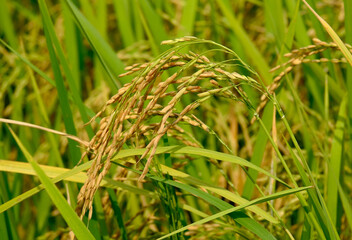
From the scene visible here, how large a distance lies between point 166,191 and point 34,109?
1269mm

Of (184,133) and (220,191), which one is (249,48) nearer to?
(184,133)

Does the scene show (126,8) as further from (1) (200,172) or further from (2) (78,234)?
(2) (78,234)

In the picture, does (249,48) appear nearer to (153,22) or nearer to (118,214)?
(153,22)

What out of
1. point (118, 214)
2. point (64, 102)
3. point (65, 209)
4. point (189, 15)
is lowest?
point (118, 214)

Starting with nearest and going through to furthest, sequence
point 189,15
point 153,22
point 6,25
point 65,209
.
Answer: point 65,209, point 153,22, point 189,15, point 6,25

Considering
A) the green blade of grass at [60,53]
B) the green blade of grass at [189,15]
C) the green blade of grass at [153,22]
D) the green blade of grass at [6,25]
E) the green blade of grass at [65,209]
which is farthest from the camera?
the green blade of grass at [6,25]

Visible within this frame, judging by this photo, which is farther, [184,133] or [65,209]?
[184,133]

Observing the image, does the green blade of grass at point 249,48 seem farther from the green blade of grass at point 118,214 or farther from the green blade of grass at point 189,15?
the green blade of grass at point 118,214

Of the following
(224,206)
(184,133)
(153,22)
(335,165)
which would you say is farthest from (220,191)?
(153,22)

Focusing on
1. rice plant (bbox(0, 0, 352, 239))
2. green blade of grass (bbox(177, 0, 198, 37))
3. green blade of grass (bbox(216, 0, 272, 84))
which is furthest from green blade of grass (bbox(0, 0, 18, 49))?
green blade of grass (bbox(216, 0, 272, 84))

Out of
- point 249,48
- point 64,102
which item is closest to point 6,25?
point 249,48

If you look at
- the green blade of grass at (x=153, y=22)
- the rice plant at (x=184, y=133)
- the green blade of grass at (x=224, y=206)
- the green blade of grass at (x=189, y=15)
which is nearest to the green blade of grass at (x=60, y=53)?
the rice plant at (x=184, y=133)

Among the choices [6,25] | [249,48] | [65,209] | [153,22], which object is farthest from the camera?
[6,25]

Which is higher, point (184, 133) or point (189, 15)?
point (189, 15)
